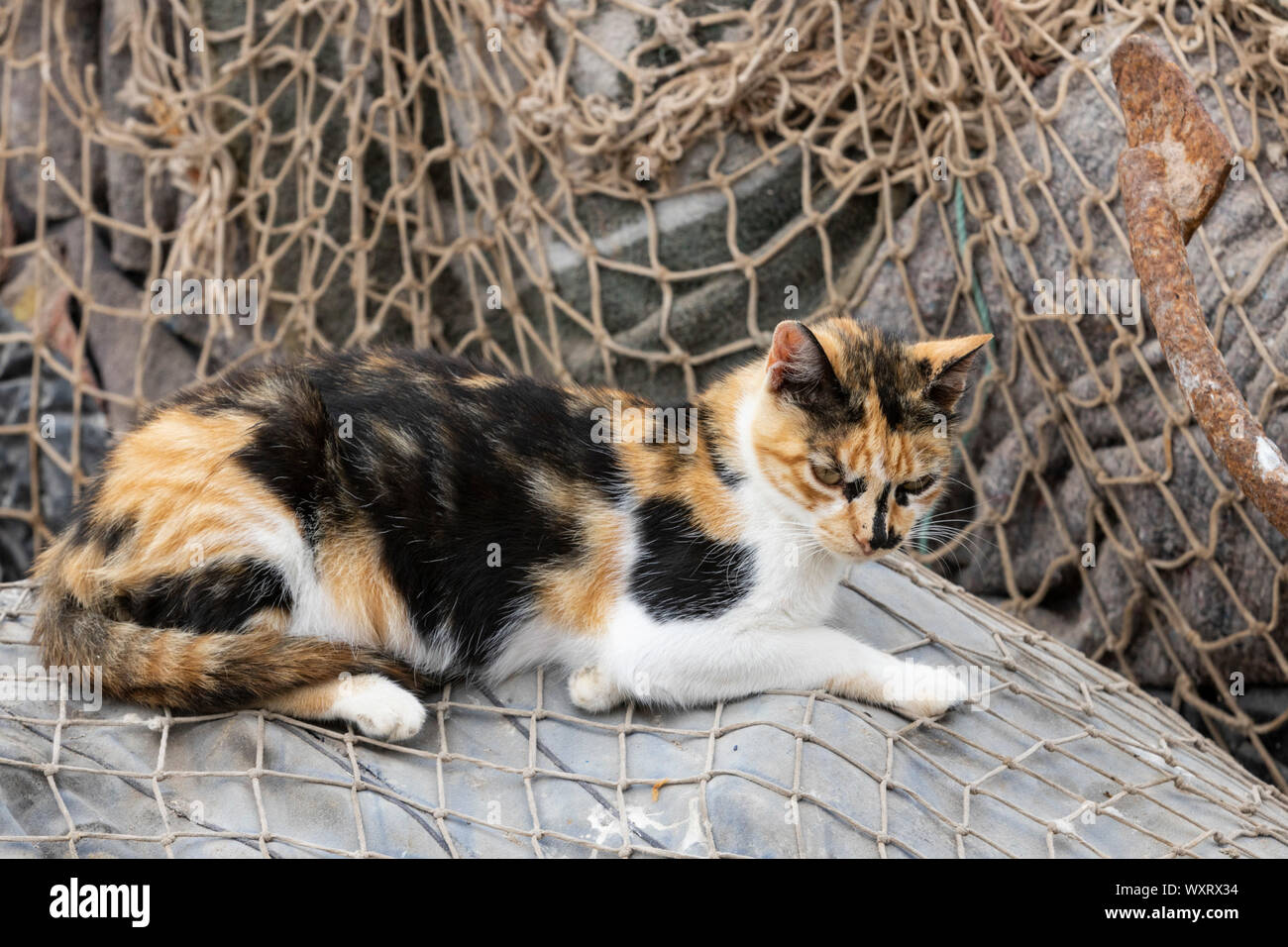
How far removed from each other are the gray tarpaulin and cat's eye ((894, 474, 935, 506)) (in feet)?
1.22

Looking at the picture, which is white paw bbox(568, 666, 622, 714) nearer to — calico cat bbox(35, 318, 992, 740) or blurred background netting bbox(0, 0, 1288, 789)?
calico cat bbox(35, 318, 992, 740)

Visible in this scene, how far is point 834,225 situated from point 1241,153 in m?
1.19

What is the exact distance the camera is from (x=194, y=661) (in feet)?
6.53

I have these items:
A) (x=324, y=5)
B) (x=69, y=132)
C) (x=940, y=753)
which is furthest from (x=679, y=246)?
(x=69, y=132)

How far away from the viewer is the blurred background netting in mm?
3016

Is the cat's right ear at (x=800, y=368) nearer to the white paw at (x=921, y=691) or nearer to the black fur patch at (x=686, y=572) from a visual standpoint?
the black fur patch at (x=686, y=572)

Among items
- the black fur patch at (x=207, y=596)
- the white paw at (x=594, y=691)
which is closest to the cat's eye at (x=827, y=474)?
the white paw at (x=594, y=691)

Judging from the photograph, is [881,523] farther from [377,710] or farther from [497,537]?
[377,710]

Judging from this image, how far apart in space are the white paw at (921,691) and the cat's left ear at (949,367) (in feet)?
1.57

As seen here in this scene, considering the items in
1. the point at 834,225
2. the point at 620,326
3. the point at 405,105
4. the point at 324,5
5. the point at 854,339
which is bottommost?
the point at 854,339

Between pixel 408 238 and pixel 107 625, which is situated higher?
pixel 408 238

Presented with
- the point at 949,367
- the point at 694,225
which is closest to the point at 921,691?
the point at 949,367
